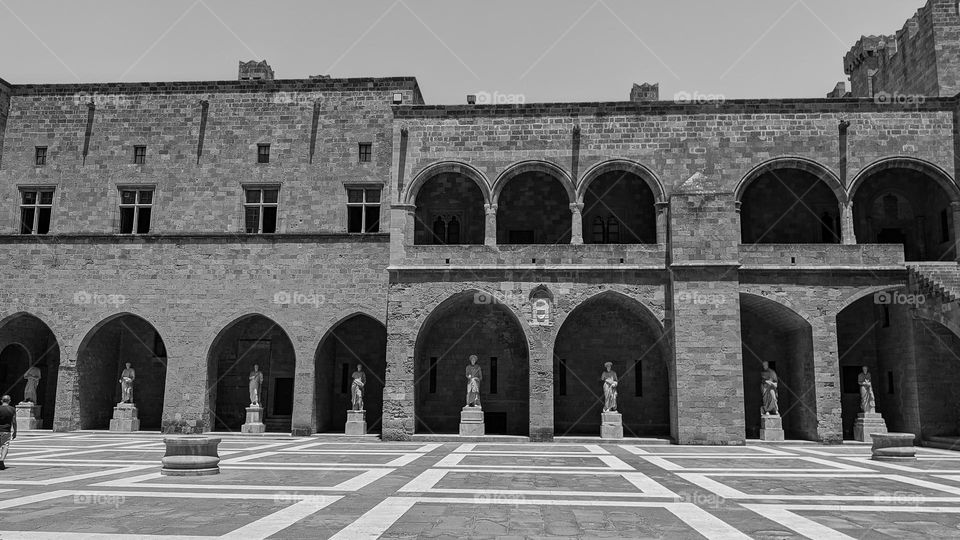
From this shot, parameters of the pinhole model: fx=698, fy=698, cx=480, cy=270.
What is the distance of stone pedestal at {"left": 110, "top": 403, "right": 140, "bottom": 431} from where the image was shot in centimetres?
2717

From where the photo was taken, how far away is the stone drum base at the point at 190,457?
1407 centimetres

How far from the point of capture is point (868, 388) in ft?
77.8

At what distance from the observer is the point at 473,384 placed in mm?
25000

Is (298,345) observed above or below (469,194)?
below

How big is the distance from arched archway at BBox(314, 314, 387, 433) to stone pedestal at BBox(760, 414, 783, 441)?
14.5 metres

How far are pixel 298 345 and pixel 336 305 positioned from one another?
207 cm

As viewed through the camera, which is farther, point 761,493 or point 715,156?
point 715,156

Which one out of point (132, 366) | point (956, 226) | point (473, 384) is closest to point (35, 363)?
point (132, 366)

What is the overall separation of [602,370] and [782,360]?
22.1ft

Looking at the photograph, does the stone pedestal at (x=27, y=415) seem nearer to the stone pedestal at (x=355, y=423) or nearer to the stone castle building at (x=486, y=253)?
the stone castle building at (x=486, y=253)

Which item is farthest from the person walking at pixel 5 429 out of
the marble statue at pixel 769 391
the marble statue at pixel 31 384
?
the marble statue at pixel 769 391

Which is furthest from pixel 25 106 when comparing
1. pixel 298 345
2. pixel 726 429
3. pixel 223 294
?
pixel 726 429

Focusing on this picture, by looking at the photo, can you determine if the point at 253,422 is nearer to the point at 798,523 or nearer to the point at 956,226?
the point at 798,523

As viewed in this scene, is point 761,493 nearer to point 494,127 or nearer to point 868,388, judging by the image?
point 868,388
